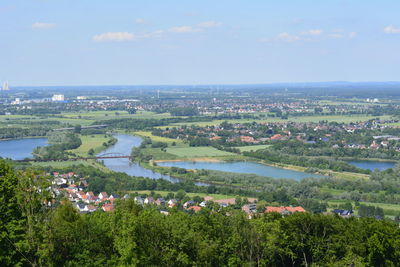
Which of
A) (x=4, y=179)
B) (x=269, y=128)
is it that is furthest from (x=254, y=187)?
(x=269, y=128)

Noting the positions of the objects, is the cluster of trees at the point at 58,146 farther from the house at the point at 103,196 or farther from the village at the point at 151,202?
the house at the point at 103,196

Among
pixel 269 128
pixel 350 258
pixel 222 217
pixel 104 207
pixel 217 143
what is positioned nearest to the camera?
pixel 350 258

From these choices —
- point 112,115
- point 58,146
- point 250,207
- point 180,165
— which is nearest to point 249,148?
point 180,165

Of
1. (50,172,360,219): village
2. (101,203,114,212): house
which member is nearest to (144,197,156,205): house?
(50,172,360,219): village

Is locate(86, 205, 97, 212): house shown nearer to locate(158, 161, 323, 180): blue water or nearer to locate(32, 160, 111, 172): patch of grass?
locate(32, 160, 111, 172): patch of grass

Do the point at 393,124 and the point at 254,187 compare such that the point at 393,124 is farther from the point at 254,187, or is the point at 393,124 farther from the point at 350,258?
the point at 350,258

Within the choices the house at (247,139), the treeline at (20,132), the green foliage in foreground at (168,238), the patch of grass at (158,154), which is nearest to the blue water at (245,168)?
the patch of grass at (158,154)
